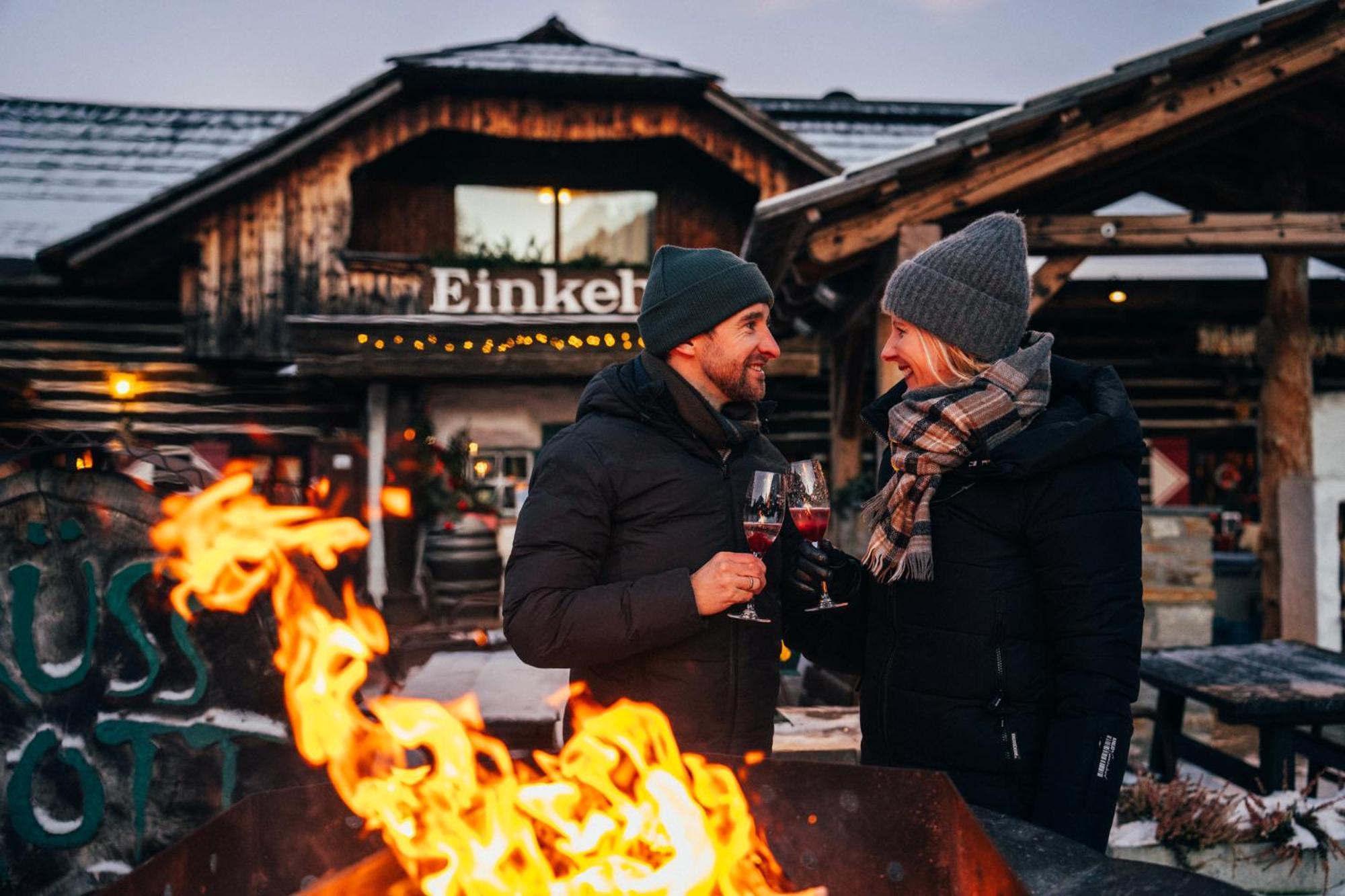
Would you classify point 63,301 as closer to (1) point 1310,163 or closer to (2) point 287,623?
(2) point 287,623

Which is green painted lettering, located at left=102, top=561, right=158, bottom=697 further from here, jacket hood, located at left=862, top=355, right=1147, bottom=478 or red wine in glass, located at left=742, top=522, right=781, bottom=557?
jacket hood, located at left=862, top=355, right=1147, bottom=478

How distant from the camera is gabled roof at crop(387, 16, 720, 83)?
10539 millimetres

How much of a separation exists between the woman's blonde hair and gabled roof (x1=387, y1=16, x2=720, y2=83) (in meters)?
9.27

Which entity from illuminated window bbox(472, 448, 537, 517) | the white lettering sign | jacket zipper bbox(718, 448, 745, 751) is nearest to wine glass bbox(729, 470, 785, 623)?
jacket zipper bbox(718, 448, 745, 751)

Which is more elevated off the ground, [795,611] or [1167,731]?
[795,611]

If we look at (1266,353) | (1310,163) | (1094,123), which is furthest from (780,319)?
(1310,163)

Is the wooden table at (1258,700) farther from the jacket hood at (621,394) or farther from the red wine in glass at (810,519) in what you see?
the jacket hood at (621,394)

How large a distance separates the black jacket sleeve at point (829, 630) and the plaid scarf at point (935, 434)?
301 mm

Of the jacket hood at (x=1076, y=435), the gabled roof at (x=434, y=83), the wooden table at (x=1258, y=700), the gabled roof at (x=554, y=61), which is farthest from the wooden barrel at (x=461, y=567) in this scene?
the jacket hood at (x=1076, y=435)

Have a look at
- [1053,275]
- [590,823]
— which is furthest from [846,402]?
[590,823]

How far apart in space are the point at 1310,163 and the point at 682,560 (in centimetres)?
777

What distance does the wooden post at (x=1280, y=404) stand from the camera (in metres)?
6.70

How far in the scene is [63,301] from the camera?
11.1m

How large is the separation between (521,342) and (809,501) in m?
8.74
